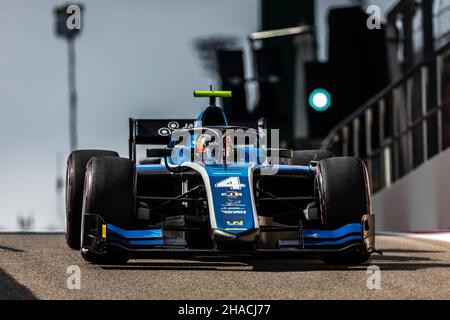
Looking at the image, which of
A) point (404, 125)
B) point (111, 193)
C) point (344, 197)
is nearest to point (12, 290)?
point (111, 193)

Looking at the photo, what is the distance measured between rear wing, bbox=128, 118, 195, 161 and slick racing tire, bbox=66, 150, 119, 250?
3.37ft

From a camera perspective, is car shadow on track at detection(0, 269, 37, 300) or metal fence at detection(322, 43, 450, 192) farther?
metal fence at detection(322, 43, 450, 192)

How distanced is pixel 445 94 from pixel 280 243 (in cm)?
992

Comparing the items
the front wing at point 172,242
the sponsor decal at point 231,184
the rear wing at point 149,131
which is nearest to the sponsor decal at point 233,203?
the sponsor decal at point 231,184

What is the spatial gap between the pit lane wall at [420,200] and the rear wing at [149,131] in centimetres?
706

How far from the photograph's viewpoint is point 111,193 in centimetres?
1027

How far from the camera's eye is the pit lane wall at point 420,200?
64.8 feet

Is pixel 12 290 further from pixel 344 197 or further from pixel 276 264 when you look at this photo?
pixel 276 264

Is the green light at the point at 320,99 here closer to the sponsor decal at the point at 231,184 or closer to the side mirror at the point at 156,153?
the side mirror at the point at 156,153

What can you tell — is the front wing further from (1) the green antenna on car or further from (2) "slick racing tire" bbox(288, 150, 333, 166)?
(1) the green antenna on car

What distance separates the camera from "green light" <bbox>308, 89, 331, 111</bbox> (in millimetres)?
19125

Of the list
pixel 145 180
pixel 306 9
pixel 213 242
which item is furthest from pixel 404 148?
pixel 306 9

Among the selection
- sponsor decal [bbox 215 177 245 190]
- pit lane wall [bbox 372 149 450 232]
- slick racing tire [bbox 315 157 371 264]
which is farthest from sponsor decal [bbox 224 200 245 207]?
pit lane wall [bbox 372 149 450 232]

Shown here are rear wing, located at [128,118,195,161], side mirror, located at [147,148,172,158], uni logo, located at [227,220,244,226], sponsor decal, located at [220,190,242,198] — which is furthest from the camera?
rear wing, located at [128,118,195,161]
